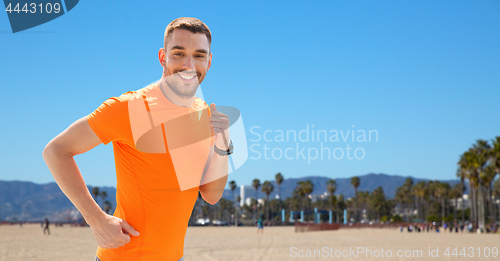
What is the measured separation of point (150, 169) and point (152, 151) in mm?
75

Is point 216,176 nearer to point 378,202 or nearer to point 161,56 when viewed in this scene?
point 161,56

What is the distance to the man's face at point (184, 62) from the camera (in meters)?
1.62

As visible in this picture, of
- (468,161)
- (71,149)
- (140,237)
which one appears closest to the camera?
(71,149)

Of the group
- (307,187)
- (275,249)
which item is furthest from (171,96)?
(307,187)

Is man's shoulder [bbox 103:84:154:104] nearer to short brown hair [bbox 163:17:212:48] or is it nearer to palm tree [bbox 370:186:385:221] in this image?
short brown hair [bbox 163:17:212:48]

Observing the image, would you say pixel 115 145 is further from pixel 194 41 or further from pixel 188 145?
pixel 194 41

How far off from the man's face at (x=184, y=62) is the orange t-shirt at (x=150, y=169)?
Answer: 0.28 ft

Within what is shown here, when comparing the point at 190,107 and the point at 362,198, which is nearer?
the point at 190,107

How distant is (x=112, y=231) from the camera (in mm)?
1495

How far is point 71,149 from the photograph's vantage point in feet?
4.83

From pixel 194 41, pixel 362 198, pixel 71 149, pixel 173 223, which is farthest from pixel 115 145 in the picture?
pixel 362 198

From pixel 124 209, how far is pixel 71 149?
321 millimetres

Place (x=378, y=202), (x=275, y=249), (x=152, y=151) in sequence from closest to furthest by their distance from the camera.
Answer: (x=152, y=151)
(x=275, y=249)
(x=378, y=202)

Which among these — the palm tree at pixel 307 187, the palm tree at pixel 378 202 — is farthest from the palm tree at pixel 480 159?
the palm tree at pixel 378 202
